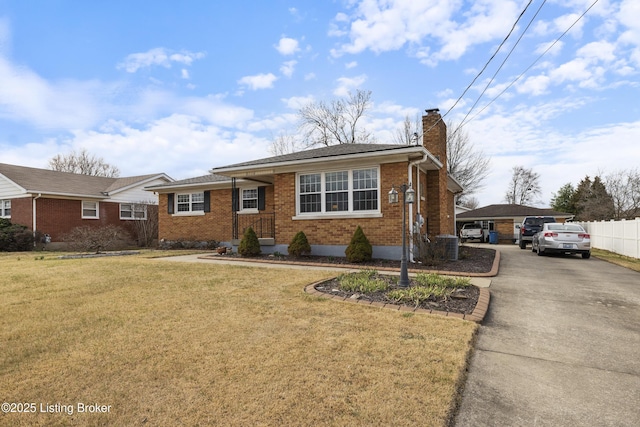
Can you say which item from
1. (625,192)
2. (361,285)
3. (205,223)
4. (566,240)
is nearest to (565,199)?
(625,192)

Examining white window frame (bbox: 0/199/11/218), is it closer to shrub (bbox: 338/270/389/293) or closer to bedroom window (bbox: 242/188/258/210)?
bedroom window (bbox: 242/188/258/210)

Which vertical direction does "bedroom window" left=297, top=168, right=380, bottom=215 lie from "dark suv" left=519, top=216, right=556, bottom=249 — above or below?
above

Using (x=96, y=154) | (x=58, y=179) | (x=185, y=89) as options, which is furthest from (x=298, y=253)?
(x=96, y=154)

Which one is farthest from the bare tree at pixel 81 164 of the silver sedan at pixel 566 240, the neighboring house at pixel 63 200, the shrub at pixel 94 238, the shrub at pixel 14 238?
the silver sedan at pixel 566 240

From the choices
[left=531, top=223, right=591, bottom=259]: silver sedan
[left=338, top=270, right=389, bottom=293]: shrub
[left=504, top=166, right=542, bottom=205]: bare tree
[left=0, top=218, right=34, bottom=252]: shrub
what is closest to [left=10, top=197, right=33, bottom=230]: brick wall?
[left=0, top=218, right=34, bottom=252]: shrub

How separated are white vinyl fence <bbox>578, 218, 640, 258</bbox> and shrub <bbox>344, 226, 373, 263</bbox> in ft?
38.2

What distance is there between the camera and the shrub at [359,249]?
9.52 metres

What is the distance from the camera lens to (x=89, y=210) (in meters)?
21.2

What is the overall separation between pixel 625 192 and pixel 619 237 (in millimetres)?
26572

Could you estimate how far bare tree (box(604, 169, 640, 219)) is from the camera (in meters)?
32.6

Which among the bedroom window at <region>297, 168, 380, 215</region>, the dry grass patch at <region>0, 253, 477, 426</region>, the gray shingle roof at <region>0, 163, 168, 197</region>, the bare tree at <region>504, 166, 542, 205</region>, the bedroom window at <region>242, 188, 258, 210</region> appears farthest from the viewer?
the bare tree at <region>504, 166, 542, 205</region>

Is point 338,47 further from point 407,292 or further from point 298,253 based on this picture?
point 407,292

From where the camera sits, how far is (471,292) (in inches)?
233

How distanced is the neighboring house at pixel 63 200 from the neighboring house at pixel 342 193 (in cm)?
1146
